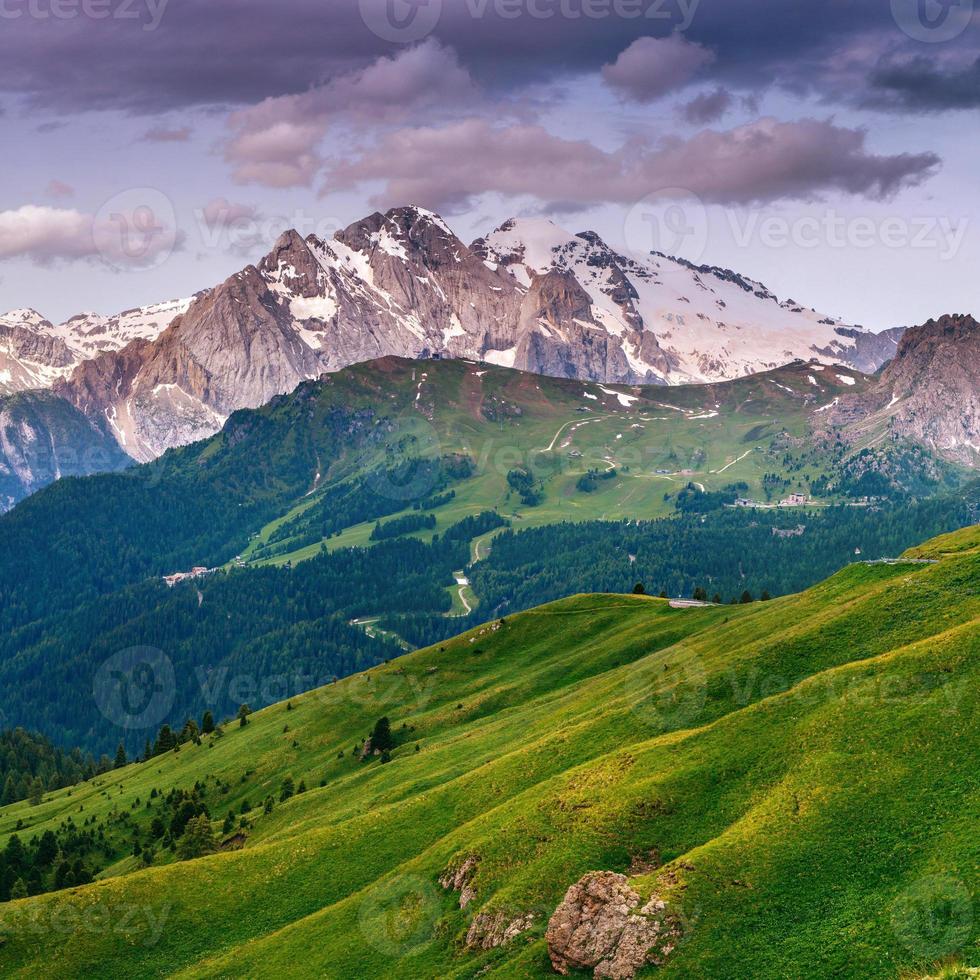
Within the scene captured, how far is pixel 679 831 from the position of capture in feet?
226

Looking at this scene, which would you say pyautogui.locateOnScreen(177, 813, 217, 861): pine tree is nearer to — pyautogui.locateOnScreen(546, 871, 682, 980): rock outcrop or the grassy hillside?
the grassy hillside

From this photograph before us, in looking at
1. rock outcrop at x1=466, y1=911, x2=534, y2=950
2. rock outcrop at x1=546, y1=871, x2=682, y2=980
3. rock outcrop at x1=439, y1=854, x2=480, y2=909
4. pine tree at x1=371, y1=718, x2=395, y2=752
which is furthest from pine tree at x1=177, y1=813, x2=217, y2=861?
rock outcrop at x1=546, y1=871, x2=682, y2=980

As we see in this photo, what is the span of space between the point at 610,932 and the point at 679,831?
1230 cm

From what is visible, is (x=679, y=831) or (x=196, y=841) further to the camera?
(x=196, y=841)

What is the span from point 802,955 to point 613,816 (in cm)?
2011

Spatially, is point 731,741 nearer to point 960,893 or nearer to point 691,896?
point 691,896

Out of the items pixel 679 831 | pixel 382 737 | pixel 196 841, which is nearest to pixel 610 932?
pixel 679 831

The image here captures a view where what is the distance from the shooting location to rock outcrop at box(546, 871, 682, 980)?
2245 inches

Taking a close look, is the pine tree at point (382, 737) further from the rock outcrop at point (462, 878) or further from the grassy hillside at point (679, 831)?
the rock outcrop at point (462, 878)

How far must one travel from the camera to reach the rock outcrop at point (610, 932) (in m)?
57.0

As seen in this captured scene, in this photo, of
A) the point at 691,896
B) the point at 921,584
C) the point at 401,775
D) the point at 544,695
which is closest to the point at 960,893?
the point at 691,896

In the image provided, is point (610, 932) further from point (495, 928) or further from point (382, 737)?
point (382, 737)

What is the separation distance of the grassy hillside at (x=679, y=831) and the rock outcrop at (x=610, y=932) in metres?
0.94

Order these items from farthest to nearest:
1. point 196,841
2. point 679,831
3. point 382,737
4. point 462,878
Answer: point 382,737, point 196,841, point 462,878, point 679,831
